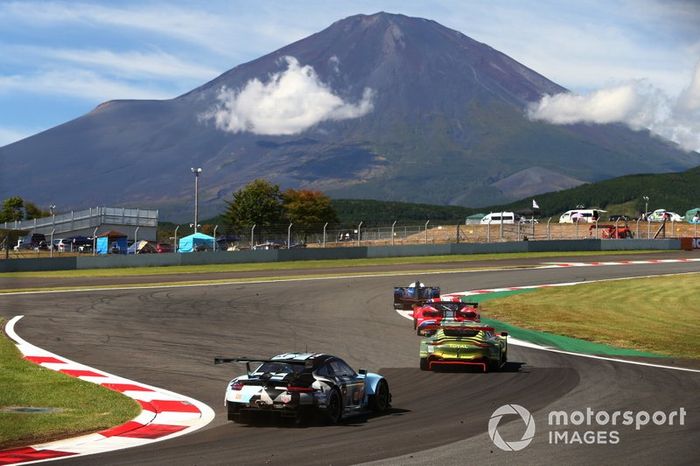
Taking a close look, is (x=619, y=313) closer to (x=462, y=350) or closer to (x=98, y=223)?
(x=462, y=350)

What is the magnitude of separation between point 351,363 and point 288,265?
39.4m

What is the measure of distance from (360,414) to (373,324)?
14.3 meters

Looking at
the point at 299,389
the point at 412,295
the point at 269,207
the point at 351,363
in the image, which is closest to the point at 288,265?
the point at 412,295

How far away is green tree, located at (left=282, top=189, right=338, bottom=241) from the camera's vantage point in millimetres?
148262

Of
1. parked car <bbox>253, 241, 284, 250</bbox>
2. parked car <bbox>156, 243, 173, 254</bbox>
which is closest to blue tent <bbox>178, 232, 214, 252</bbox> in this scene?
parked car <bbox>156, 243, 173, 254</bbox>

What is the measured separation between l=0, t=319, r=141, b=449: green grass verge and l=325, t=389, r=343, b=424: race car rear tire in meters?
2.92

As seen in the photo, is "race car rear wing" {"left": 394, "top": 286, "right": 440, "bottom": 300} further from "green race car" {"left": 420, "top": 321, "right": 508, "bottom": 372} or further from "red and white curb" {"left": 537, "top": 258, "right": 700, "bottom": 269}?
"red and white curb" {"left": 537, "top": 258, "right": 700, "bottom": 269}

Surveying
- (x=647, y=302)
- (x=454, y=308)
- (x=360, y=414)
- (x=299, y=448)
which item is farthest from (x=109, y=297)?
(x=299, y=448)

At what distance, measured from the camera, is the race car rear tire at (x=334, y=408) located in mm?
14359

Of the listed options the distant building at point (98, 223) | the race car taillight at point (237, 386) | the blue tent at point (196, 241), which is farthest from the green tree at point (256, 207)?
the race car taillight at point (237, 386)

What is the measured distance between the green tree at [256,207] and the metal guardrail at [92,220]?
2953 cm

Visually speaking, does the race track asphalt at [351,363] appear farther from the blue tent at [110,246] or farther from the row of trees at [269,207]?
the row of trees at [269,207]

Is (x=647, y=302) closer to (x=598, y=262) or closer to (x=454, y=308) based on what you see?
(x=454, y=308)

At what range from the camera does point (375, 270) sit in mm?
55500
